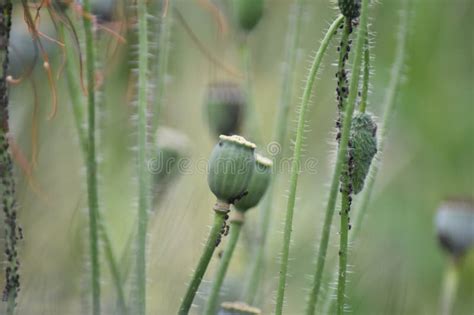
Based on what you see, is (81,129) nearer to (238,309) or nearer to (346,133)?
(238,309)

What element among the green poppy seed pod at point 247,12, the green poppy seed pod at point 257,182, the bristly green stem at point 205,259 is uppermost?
the green poppy seed pod at point 247,12

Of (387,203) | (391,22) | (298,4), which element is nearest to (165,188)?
(298,4)

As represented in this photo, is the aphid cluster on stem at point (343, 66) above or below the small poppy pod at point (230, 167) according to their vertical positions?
above

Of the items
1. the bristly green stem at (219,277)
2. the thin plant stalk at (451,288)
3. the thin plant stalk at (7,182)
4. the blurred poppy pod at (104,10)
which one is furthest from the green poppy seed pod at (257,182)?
the thin plant stalk at (451,288)

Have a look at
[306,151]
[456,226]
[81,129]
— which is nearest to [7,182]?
[81,129]

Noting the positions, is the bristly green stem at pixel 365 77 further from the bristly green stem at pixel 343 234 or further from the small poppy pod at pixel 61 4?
the small poppy pod at pixel 61 4

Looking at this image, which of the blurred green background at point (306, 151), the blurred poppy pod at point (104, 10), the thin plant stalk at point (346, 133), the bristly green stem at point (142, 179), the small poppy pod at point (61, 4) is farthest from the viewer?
the blurred green background at point (306, 151)
